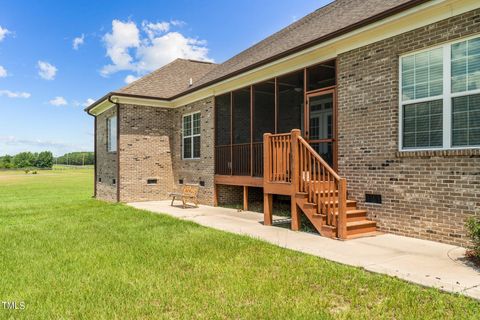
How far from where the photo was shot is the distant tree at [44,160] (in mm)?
136750

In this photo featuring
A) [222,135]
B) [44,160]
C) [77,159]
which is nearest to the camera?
[222,135]

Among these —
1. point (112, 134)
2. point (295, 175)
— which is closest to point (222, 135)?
point (112, 134)

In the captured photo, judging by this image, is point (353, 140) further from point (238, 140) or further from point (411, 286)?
point (238, 140)

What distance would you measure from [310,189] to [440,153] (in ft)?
8.18

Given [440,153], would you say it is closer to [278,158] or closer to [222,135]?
[278,158]

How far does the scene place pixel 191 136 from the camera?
14805 millimetres

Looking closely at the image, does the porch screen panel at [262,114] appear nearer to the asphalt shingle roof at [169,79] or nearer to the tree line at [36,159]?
the asphalt shingle roof at [169,79]

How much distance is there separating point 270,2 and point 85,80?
27348mm

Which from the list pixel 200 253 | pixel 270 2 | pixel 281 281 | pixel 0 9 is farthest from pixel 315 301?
pixel 0 9

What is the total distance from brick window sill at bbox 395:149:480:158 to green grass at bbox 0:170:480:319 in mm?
2897

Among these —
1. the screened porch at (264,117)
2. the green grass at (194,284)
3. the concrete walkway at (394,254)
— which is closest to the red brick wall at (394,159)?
the concrete walkway at (394,254)

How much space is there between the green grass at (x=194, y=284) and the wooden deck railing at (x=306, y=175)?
5.12 ft

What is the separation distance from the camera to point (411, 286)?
4.17m

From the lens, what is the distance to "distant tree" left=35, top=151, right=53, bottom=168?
136750 millimetres
